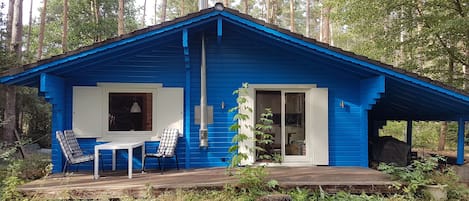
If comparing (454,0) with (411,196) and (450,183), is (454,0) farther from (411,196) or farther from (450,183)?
(411,196)

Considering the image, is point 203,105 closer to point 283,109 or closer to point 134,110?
point 134,110

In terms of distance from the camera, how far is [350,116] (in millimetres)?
6781

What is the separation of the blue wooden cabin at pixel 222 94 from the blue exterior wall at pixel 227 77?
0.02 meters

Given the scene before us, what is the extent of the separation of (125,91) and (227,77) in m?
2.06

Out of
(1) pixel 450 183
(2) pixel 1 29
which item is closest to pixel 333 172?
(1) pixel 450 183

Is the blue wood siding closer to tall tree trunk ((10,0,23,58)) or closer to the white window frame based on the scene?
the white window frame

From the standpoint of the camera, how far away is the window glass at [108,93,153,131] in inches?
256

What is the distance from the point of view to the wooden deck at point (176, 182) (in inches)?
186

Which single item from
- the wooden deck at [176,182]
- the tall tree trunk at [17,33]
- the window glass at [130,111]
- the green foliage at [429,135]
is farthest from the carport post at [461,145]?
the tall tree trunk at [17,33]

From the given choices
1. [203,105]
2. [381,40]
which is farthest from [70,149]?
[381,40]

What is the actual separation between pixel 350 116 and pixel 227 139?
2608mm

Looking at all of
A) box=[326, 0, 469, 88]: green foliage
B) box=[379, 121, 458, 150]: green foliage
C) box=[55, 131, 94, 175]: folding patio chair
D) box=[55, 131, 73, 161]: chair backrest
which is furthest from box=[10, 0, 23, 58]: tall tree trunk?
box=[379, 121, 458, 150]: green foliage

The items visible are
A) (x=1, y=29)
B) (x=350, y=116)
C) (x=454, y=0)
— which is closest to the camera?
(x=350, y=116)

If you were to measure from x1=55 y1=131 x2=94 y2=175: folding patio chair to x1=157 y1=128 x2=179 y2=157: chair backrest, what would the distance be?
1224mm
